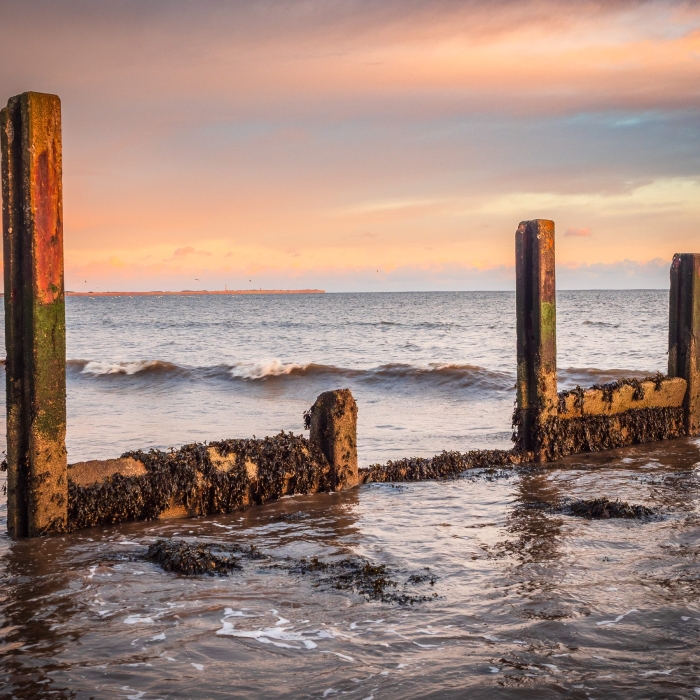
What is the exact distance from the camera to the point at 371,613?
4871 mm

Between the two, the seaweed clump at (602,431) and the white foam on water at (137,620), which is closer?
the white foam on water at (137,620)

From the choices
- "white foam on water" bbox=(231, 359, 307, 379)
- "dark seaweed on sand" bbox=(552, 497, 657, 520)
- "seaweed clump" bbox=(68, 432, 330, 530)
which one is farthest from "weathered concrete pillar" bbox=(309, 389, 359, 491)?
"white foam on water" bbox=(231, 359, 307, 379)

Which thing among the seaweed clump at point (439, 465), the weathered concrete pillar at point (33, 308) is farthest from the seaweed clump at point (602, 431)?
the weathered concrete pillar at point (33, 308)

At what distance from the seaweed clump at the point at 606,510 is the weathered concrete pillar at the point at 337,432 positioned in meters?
2.33

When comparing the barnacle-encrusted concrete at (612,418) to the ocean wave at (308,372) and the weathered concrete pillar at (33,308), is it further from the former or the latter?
the ocean wave at (308,372)

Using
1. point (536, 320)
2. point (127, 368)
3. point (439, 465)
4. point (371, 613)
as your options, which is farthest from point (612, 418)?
point (127, 368)

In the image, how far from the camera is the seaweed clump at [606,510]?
23.6 ft

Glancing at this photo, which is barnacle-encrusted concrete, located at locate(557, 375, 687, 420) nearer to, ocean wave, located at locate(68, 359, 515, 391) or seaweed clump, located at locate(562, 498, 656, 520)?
seaweed clump, located at locate(562, 498, 656, 520)

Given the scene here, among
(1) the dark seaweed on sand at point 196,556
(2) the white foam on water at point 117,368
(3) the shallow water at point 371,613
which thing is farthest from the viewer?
(2) the white foam on water at point 117,368

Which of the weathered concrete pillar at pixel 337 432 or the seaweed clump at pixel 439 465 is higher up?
the weathered concrete pillar at pixel 337 432

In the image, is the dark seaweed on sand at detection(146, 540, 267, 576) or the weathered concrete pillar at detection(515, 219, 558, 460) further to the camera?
the weathered concrete pillar at detection(515, 219, 558, 460)

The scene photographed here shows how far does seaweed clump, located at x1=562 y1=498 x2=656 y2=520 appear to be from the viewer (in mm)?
7188

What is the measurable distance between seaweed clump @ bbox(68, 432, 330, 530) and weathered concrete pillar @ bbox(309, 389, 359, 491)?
0.11 metres

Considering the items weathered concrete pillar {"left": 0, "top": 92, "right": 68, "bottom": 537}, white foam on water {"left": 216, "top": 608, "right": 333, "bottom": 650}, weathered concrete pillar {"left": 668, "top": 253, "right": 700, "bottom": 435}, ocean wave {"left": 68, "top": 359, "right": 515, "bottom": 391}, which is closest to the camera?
white foam on water {"left": 216, "top": 608, "right": 333, "bottom": 650}
